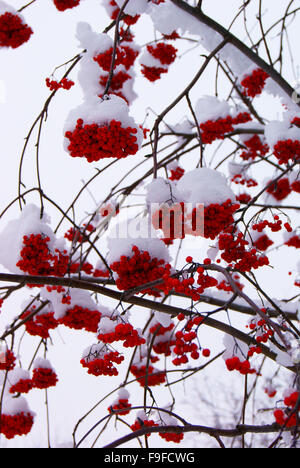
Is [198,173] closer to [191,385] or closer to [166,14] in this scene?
[166,14]

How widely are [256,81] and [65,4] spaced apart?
1700mm

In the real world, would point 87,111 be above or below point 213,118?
below

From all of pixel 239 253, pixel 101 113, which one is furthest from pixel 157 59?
pixel 239 253

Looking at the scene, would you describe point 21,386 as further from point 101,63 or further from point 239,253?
point 101,63

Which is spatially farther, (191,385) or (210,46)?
(191,385)

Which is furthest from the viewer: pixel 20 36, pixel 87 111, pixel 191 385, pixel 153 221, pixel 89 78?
pixel 191 385

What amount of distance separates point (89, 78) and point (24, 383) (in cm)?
257

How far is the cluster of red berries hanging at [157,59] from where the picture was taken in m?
3.25

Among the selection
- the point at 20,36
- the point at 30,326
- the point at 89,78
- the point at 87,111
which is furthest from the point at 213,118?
the point at 30,326

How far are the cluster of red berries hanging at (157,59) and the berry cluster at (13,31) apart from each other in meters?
0.99

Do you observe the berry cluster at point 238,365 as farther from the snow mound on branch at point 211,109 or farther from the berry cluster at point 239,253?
the snow mound on branch at point 211,109

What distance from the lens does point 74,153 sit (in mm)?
1715

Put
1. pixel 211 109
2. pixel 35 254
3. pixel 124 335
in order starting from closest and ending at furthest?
1. pixel 124 335
2. pixel 35 254
3. pixel 211 109

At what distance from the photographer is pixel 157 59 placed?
3.38 meters
